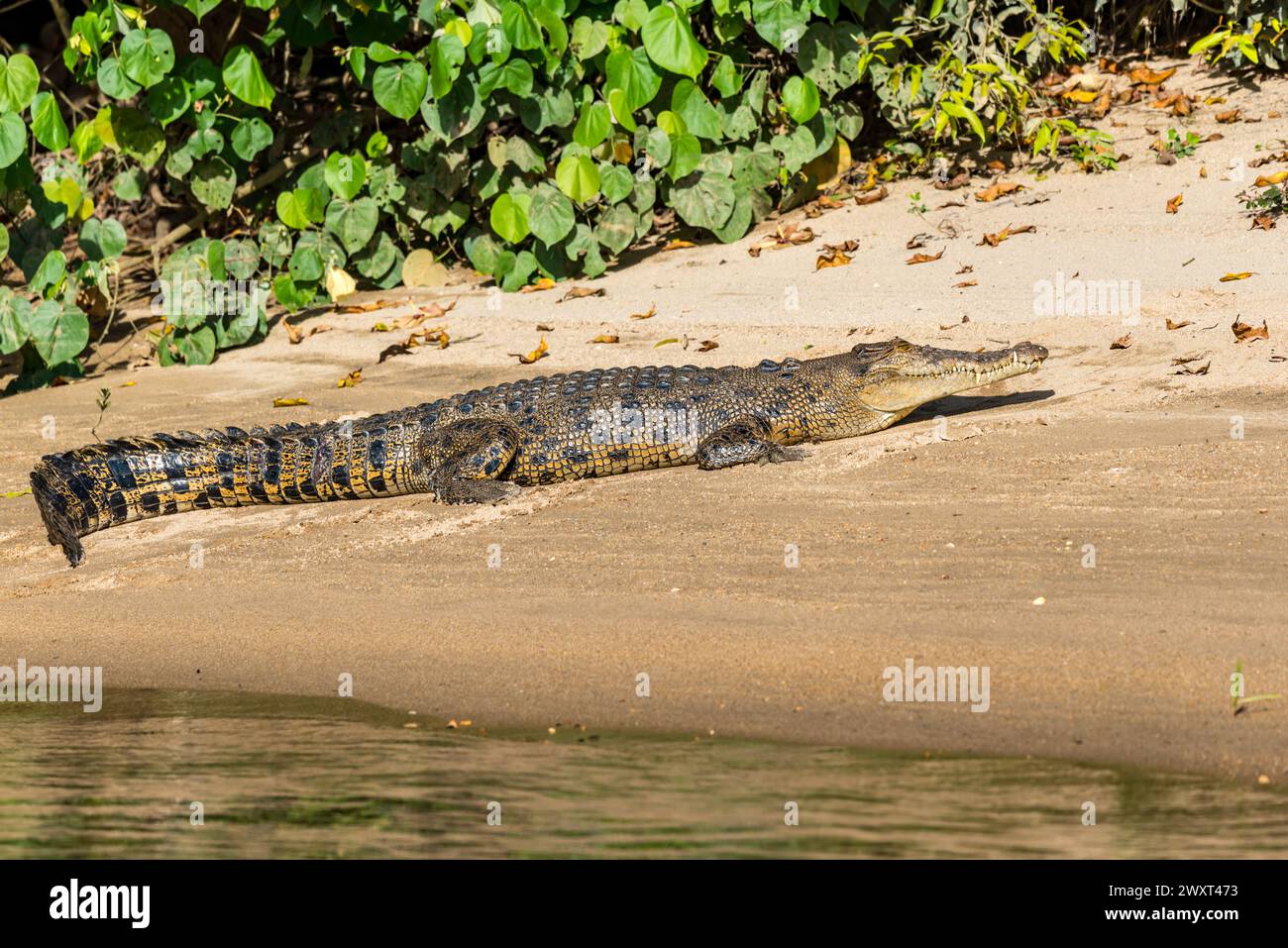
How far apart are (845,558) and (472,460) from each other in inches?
87.7

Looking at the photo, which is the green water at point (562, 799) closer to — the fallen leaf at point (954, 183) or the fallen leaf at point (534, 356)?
the fallen leaf at point (534, 356)

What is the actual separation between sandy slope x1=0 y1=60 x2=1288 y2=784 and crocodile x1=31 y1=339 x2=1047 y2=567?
167mm

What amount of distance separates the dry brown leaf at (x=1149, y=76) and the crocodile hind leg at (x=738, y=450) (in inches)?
199

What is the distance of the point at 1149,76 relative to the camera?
424 inches

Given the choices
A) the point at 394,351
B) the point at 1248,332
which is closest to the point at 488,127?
the point at 394,351

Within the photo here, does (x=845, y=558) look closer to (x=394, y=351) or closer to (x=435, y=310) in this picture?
(x=394, y=351)

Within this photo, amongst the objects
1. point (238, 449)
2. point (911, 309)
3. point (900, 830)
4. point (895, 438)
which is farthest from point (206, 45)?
point (900, 830)

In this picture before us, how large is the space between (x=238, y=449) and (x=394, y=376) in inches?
73.9

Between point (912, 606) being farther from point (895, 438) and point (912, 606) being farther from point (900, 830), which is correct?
point (895, 438)

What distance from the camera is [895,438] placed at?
24.3 feet

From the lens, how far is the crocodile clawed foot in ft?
23.9

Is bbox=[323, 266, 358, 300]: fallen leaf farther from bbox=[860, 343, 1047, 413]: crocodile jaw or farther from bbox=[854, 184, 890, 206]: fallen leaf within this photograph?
bbox=[860, 343, 1047, 413]: crocodile jaw

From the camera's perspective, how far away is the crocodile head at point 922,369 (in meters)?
7.39

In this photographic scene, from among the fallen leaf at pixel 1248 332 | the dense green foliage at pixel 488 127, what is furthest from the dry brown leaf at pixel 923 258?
the fallen leaf at pixel 1248 332
